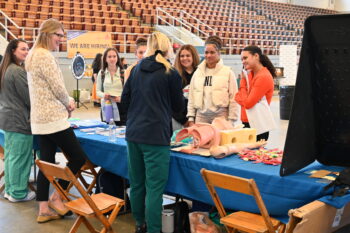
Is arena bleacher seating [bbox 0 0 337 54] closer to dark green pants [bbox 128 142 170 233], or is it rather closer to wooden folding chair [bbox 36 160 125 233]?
wooden folding chair [bbox 36 160 125 233]

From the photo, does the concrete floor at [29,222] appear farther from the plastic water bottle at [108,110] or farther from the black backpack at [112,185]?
the plastic water bottle at [108,110]

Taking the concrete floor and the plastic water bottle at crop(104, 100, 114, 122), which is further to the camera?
the plastic water bottle at crop(104, 100, 114, 122)

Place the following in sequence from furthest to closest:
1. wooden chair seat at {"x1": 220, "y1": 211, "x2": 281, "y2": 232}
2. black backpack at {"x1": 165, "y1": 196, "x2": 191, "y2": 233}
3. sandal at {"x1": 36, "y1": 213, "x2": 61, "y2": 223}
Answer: sandal at {"x1": 36, "y1": 213, "x2": 61, "y2": 223}
black backpack at {"x1": 165, "y1": 196, "x2": 191, "y2": 233}
wooden chair seat at {"x1": 220, "y1": 211, "x2": 281, "y2": 232}

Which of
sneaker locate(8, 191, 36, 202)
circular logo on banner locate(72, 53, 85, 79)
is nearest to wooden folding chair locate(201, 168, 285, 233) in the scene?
sneaker locate(8, 191, 36, 202)

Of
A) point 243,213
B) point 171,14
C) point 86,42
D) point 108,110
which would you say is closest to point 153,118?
point 243,213

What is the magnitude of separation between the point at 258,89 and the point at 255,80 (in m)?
0.08

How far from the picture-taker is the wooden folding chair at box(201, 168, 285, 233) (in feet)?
6.18

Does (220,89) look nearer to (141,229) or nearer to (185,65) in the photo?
(185,65)

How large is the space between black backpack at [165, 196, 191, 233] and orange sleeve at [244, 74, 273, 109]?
982 mm

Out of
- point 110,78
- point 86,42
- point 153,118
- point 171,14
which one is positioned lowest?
point 153,118

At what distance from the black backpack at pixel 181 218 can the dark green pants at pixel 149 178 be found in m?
0.24

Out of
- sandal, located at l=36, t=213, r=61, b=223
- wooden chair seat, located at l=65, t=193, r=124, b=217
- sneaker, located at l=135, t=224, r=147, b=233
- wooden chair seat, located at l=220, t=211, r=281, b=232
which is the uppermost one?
wooden chair seat, located at l=220, t=211, r=281, b=232

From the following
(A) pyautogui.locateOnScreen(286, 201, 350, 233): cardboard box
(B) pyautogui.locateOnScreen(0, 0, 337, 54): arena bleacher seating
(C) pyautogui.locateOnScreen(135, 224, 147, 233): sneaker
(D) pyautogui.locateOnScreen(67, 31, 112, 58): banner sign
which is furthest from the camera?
(B) pyautogui.locateOnScreen(0, 0, 337, 54): arena bleacher seating

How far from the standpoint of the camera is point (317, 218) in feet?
5.47
